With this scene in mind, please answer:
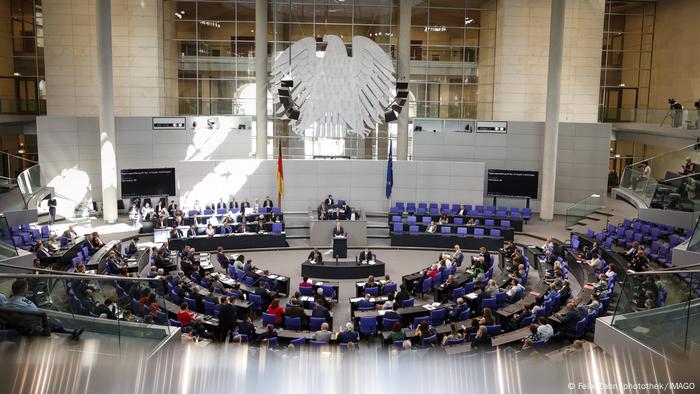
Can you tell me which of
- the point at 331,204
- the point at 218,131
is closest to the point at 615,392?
the point at 331,204

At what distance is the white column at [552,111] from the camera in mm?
23766

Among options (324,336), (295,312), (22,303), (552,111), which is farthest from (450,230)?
(22,303)

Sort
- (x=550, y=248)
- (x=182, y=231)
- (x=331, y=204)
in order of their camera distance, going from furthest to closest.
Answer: (x=331, y=204), (x=182, y=231), (x=550, y=248)

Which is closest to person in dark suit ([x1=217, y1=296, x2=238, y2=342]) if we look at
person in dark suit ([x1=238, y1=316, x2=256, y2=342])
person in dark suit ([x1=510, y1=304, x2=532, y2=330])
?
person in dark suit ([x1=238, y1=316, x2=256, y2=342])

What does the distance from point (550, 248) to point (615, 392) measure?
13640mm

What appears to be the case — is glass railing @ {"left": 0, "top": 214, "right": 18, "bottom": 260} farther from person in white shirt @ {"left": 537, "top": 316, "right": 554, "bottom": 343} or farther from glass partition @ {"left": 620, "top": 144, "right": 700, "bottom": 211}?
glass partition @ {"left": 620, "top": 144, "right": 700, "bottom": 211}

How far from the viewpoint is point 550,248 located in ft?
57.6

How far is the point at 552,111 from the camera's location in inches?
971

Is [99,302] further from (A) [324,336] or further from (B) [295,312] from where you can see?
(B) [295,312]

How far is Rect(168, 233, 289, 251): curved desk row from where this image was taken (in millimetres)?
19844

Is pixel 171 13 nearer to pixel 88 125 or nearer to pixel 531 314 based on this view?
pixel 88 125

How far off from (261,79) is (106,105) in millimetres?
6260

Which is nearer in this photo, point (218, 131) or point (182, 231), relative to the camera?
point (182, 231)

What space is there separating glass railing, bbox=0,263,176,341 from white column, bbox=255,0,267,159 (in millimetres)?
18649
